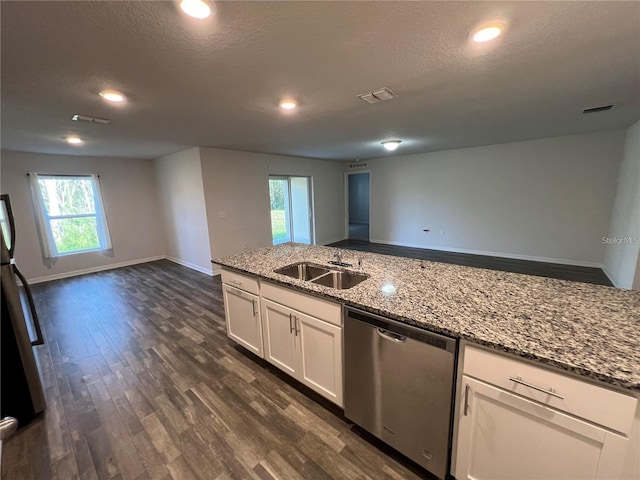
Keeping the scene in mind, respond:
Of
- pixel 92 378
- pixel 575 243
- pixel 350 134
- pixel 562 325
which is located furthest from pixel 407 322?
pixel 575 243

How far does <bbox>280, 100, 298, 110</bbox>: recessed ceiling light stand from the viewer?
2416 millimetres

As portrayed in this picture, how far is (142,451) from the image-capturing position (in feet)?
5.16

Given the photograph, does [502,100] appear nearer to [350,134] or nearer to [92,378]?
[350,134]

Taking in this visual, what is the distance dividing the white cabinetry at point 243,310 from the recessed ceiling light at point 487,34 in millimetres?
2135

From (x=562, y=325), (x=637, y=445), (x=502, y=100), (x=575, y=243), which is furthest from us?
(x=575, y=243)

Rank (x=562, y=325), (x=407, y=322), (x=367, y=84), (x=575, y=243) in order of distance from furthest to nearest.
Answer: (x=575, y=243) < (x=367, y=84) < (x=407, y=322) < (x=562, y=325)

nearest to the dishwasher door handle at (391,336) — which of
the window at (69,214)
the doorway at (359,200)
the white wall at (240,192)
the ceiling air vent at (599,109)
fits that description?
the ceiling air vent at (599,109)

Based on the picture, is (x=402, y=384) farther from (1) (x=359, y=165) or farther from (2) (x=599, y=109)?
(1) (x=359, y=165)

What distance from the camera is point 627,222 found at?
3.46 m

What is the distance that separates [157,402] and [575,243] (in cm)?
654

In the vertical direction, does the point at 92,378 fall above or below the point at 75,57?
below

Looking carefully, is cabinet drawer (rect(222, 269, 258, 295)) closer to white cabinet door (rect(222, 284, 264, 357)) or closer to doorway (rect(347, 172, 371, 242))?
white cabinet door (rect(222, 284, 264, 357))

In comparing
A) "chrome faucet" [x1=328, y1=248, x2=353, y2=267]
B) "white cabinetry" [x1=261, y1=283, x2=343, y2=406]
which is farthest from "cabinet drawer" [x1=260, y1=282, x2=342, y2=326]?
"chrome faucet" [x1=328, y1=248, x2=353, y2=267]

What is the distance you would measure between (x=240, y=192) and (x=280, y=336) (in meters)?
3.76
